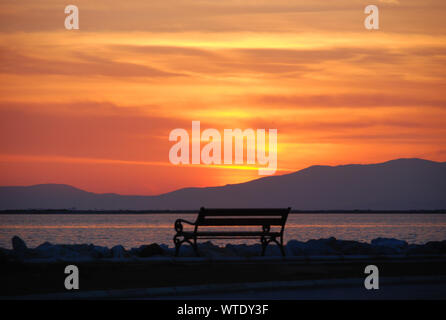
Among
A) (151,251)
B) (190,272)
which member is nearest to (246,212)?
(151,251)

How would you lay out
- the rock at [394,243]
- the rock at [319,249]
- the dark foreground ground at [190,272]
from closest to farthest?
the dark foreground ground at [190,272], the rock at [319,249], the rock at [394,243]

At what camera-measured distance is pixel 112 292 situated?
9648 mm

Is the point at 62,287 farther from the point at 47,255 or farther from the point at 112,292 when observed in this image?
the point at 47,255

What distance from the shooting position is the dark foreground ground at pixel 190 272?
34.4 ft

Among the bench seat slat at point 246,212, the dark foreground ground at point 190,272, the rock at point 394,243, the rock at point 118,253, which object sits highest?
the bench seat slat at point 246,212

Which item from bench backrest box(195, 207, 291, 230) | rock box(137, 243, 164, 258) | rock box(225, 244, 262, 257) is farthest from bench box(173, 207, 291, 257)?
rock box(225, 244, 262, 257)

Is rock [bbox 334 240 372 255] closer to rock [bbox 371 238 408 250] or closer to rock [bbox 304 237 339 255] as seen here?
rock [bbox 304 237 339 255]

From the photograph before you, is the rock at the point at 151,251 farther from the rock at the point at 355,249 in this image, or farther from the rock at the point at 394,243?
the rock at the point at 394,243

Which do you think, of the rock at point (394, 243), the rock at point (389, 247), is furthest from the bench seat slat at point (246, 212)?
the rock at point (394, 243)

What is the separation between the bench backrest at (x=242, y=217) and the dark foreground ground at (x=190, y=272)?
5.07 feet

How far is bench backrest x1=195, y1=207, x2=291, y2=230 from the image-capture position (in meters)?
15.1

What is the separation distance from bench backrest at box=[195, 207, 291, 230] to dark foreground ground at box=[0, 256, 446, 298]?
5.07 feet
